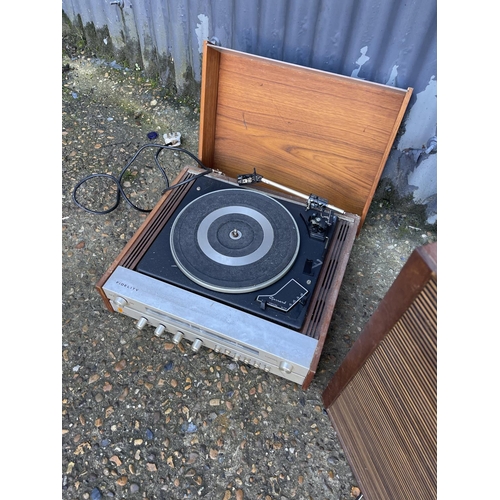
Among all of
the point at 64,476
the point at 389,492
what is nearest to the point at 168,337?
the point at 64,476

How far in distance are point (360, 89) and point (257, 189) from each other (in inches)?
→ 18.9

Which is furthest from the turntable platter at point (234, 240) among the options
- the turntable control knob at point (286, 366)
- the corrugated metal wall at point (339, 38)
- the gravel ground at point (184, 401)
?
the corrugated metal wall at point (339, 38)

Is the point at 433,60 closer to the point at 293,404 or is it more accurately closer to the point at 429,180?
the point at 429,180

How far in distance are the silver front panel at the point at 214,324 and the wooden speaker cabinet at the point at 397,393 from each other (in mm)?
145

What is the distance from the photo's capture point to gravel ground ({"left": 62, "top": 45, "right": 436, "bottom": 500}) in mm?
1148

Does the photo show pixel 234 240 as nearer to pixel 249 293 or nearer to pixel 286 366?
pixel 249 293

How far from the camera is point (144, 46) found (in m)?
2.03

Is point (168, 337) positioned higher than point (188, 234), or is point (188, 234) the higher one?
point (188, 234)

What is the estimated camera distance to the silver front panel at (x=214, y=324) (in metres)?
1.08

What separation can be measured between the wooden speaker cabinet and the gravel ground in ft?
0.52

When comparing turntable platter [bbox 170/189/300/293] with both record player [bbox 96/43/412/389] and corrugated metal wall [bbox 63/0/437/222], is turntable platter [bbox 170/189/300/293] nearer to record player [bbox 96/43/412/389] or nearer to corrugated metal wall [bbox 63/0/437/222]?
record player [bbox 96/43/412/389]

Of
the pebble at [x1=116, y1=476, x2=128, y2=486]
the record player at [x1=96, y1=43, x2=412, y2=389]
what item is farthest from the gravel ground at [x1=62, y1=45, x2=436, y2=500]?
the record player at [x1=96, y1=43, x2=412, y2=389]

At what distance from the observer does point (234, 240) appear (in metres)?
1.27

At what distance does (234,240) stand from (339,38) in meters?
0.79
